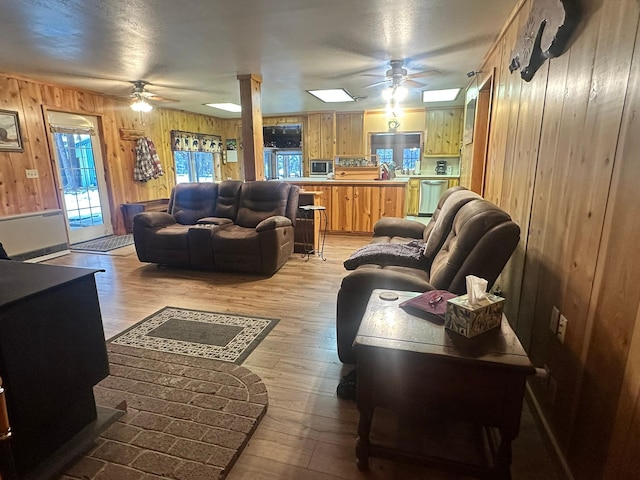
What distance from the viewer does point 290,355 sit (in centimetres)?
228

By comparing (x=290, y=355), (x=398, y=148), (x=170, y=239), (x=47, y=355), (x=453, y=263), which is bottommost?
(x=290, y=355)

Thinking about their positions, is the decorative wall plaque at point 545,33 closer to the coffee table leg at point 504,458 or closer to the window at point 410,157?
the coffee table leg at point 504,458

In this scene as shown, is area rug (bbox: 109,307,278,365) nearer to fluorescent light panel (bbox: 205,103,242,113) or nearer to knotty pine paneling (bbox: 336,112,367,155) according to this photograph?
fluorescent light panel (bbox: 205,103,242,113)

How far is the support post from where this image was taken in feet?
15.0

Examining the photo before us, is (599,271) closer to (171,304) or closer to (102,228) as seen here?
(171,304)

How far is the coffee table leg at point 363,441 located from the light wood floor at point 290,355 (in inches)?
1.6

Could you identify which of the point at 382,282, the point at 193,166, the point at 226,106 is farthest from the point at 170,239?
the point at 193,166

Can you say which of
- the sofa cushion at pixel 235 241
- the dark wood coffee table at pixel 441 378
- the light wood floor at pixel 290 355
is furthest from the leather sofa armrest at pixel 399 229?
the dark wood coffee table at pixel 441 378

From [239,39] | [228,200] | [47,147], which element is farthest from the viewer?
[47,147]

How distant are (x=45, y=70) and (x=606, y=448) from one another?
5882 mm

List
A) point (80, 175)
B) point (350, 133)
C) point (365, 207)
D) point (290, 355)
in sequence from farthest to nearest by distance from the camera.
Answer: point (350, 133)
point (365, 207)
point (80, 175)
point (290, 355)

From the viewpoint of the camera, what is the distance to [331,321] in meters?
2.75

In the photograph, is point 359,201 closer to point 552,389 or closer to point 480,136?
point 480,136

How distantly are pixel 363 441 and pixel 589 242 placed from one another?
3.73 ft
